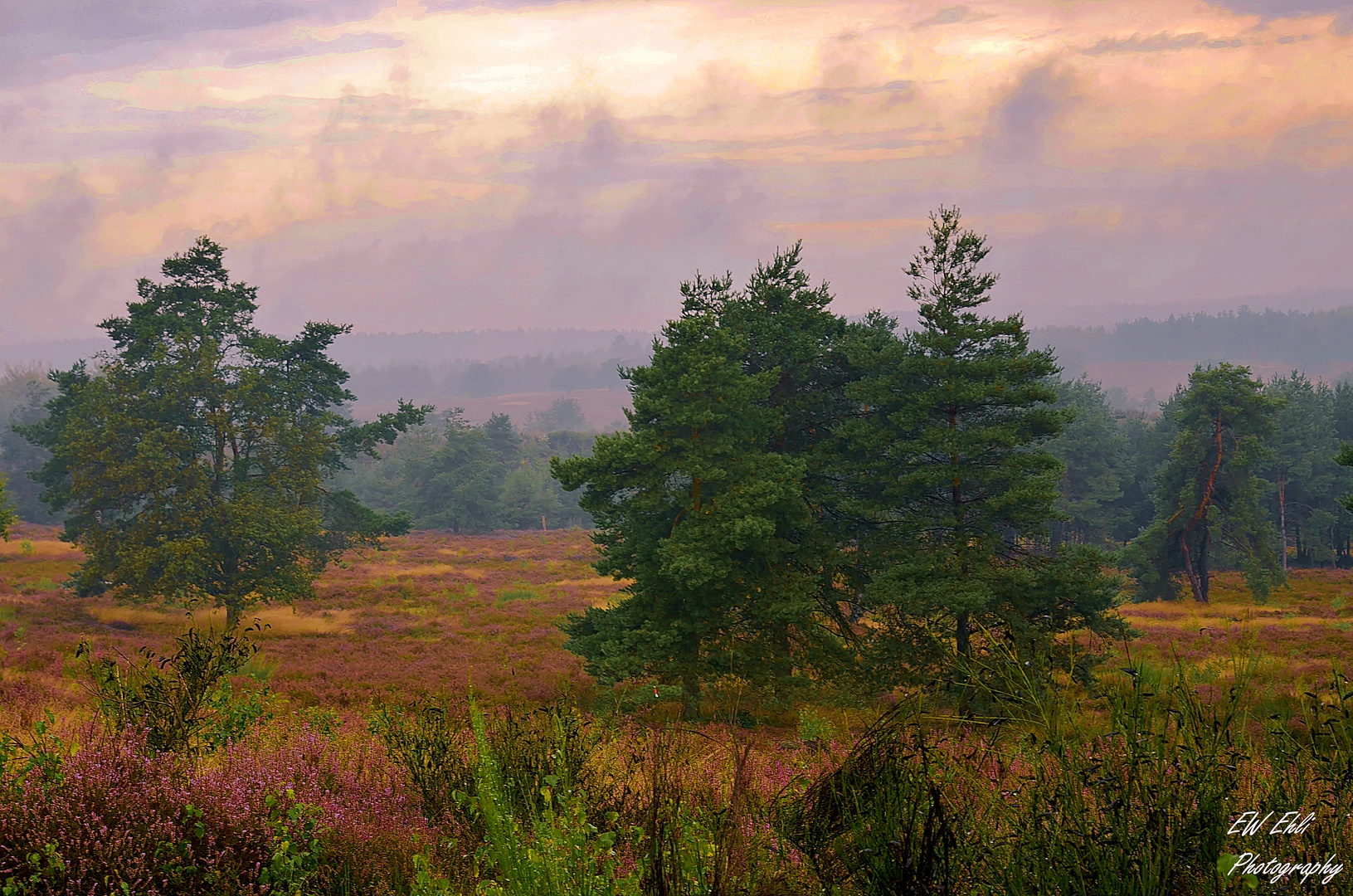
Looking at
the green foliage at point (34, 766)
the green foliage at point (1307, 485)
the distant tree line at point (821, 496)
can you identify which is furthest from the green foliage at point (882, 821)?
the green foliage at point (1307, 485)

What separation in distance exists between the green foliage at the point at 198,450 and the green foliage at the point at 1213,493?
33.8m

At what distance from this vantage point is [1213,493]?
118ft

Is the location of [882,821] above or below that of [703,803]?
above

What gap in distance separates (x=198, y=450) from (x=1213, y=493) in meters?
41.5

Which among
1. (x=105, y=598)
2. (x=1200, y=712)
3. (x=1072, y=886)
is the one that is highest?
(x=1200, y=712)

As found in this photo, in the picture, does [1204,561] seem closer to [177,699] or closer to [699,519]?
[699,519]

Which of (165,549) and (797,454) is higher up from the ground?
(797,454)

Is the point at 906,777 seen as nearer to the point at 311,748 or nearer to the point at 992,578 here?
the point at 311,748

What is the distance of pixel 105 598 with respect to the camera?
29969 mm

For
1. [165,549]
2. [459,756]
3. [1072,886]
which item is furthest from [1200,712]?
[165,549]

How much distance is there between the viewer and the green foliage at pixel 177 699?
579 centimetres

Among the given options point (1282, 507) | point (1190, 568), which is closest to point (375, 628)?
point (1190, 568)

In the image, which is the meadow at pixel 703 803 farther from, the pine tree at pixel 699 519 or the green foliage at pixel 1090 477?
the green foliage at pixel 1090 477

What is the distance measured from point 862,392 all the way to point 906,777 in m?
13.3
